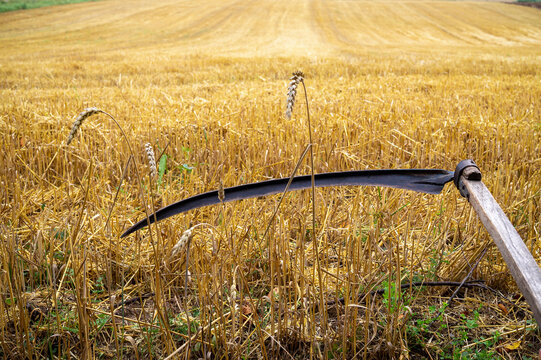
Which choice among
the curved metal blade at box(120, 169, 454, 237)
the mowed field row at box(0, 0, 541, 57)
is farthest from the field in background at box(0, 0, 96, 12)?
the curved metal blade at box(120, 169, 454, 237)

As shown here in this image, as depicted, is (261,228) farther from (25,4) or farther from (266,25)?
(25,4)

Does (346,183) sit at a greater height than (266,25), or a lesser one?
lesser

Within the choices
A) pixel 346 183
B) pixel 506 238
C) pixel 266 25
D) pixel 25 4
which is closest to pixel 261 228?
pixel 346 183

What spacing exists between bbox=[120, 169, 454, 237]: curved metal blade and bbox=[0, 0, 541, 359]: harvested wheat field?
3.6 inches

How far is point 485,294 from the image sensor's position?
1.53 metres

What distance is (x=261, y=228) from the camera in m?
1.88

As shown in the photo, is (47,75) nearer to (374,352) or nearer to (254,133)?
(254,133)

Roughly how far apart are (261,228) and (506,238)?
1148 millimetres

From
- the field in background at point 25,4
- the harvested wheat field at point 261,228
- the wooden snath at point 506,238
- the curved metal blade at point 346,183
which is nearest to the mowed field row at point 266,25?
the field in background at point 25,4

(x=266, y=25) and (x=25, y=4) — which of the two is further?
(x=25, y=4)

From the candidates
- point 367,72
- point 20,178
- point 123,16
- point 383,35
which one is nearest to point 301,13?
point 383,35

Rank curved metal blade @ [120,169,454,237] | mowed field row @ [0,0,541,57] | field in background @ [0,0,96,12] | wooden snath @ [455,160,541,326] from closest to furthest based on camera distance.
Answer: wooden snath @ [455,160,541,326] < curved metal blade @ [120,169,454,237] < mowed field row @ [0,0,541,57] < field in background @ [0,0,96,12]

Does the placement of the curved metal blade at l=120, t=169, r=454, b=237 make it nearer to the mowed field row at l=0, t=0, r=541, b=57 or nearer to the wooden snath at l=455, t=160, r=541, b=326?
the wooden snath at l=455, t=160, r=541, b=326

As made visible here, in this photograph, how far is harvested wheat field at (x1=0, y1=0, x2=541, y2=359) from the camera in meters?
1.20
